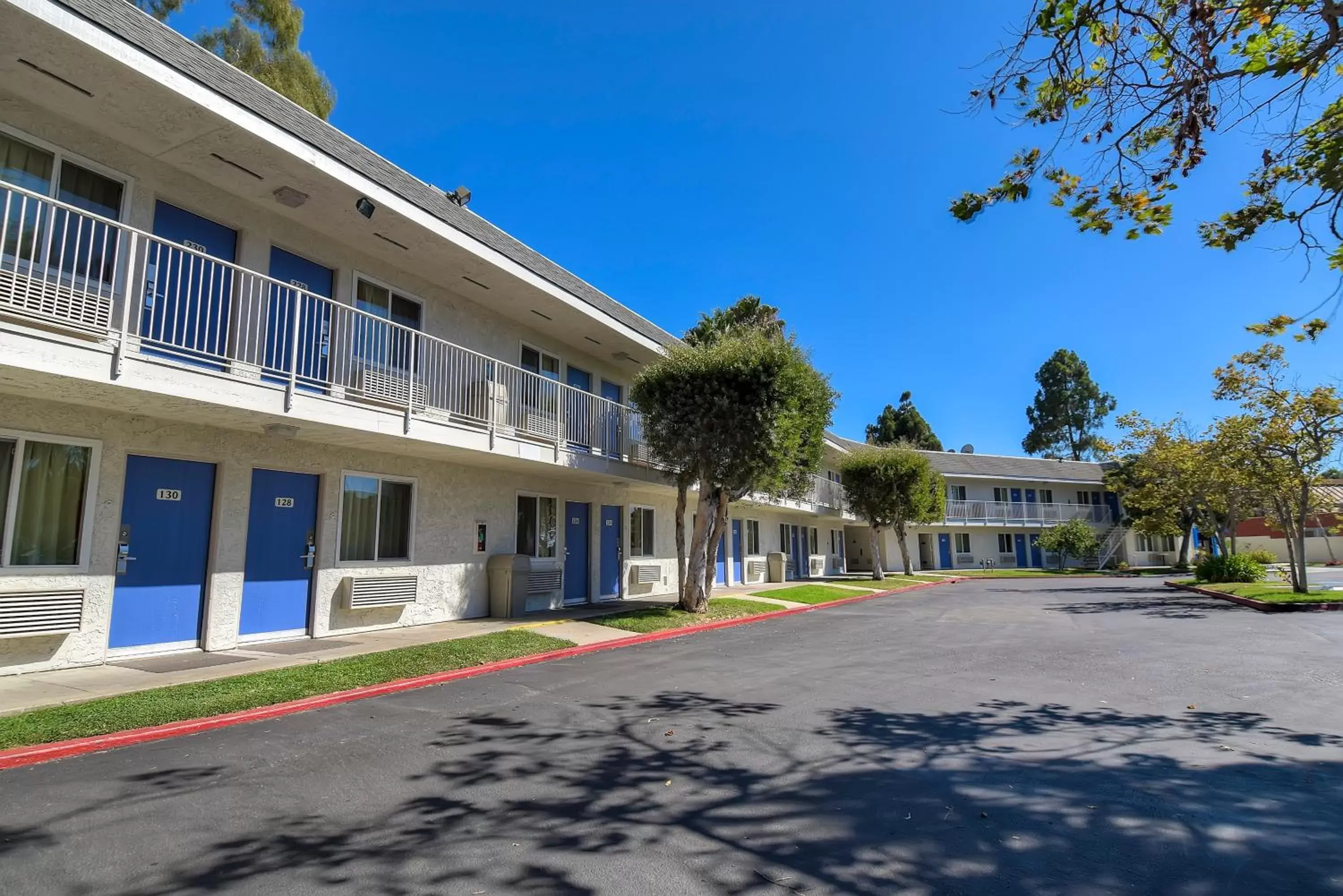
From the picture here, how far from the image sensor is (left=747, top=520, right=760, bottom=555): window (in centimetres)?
2797

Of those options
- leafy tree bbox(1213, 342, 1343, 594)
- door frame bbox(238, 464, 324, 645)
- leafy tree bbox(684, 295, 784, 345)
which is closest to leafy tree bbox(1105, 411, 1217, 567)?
leafy tree bbox(1213, 342, 1343, 594)

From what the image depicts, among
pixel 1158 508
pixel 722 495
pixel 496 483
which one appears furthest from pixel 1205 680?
pixel 1158 508

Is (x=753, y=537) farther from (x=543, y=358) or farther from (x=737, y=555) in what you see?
(x=543, y=358)

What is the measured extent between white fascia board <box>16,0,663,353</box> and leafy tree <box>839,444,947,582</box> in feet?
70.2

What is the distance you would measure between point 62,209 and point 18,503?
3.28m

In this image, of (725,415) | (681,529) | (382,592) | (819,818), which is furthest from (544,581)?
(819,818)

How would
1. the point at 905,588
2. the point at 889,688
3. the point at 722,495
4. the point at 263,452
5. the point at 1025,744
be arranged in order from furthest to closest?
the point at 905,588 → the point at 722,495 → the point at 263,452 → the point at 889,688 → the point at 1025,744

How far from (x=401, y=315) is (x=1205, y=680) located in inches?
514

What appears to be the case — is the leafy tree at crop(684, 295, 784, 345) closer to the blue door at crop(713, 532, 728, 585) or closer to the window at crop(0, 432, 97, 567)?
the blue door at crop(713, 532, 728, 585)

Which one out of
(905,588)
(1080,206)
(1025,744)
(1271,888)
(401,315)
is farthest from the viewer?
(905,588)

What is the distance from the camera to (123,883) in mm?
3498

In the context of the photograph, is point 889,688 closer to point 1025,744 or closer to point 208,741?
point 1025,744

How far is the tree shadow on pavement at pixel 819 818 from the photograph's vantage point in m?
3.53

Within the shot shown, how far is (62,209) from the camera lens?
300 inches
